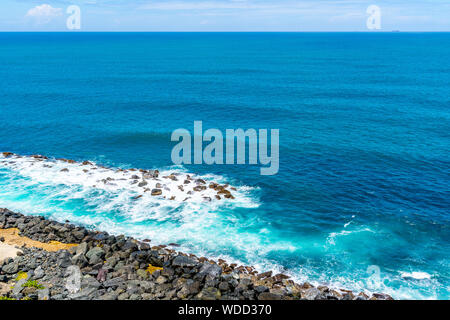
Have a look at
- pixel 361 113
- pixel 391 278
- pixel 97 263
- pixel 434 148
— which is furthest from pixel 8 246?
pixel 361 113

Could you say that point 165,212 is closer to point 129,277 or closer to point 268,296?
point 129,277

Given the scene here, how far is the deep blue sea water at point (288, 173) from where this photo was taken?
147 ft

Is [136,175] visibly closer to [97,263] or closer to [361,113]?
[97,263]

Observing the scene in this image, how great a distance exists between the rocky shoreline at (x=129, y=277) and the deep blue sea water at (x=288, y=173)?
11.4ft

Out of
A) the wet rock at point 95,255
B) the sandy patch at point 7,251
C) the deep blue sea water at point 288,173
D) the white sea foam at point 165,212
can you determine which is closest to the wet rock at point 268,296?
the white sea foam at point 165,212

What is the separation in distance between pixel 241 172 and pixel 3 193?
4142 centimetres

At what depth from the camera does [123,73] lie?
175625mm

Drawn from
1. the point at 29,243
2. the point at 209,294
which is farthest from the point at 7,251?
the point at 209,294

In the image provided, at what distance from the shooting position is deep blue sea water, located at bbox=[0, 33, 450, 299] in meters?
44.8

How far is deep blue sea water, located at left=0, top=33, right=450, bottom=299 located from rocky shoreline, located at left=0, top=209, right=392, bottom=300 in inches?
137

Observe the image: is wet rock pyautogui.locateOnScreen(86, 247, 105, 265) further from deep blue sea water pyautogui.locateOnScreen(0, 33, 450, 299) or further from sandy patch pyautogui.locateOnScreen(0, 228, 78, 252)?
deep blue sea water pyautogui.locateOnScreen(0, 33, 450, 299)

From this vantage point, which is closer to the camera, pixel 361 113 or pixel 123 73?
pixel 361 113

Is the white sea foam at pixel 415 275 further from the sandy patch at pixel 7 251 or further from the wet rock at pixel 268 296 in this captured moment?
the sandy patch at pixel 7 251

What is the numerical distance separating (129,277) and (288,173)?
125 feet
